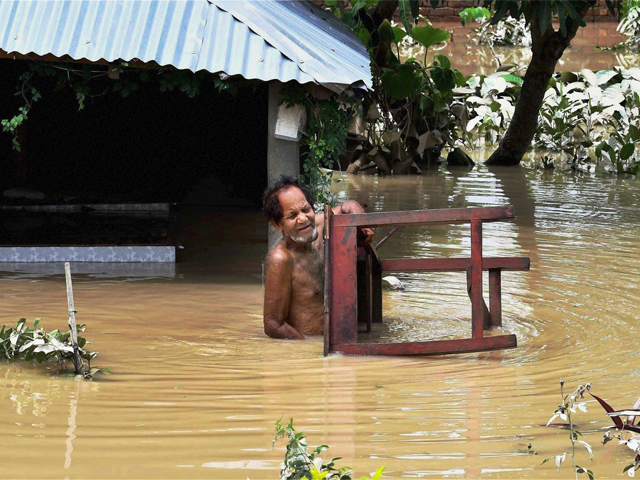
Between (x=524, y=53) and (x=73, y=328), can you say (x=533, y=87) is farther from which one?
(x=524, y=53)

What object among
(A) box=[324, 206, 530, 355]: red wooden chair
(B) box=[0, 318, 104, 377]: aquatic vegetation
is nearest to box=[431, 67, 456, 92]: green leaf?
(A) box=[324, 206, 530, 355]: red wooden chair

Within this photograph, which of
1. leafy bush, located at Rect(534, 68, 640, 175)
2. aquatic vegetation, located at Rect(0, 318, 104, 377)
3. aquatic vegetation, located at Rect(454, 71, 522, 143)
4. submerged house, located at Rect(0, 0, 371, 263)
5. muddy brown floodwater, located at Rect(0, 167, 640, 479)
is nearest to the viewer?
muddy brown floodwater, located at Rect(0, 167, 640, 479)

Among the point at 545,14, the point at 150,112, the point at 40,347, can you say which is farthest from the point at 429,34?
the point at 40,347

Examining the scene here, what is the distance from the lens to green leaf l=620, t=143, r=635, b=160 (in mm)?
14413

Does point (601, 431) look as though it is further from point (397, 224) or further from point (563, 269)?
point (563, 269)

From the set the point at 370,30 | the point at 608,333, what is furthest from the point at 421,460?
the point at 370,30

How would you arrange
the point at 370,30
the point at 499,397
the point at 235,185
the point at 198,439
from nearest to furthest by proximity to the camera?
the point at 198,439 < the point at 499,397 < the point at 235,185 < the point at 370,30

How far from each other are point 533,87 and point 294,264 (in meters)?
9.57

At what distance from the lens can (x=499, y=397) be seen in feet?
14.4

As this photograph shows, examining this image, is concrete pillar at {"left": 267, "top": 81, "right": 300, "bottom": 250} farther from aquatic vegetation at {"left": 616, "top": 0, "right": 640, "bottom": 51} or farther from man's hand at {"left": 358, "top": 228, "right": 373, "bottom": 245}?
aquatic vegetation at {"left": 616, "top": 0, "right": 640, "bottom": 51}

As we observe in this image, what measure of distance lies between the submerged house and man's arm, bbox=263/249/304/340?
5.84 feet

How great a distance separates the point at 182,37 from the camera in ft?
23.2

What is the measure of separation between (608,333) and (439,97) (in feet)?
31.8

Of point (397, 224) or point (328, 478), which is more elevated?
point (397, 224)
